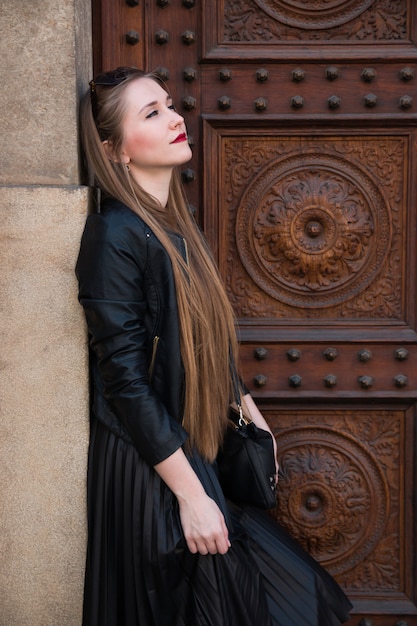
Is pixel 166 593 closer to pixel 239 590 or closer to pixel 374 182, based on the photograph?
pixel 239 590

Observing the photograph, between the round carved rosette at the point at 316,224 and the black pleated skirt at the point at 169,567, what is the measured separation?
642mm

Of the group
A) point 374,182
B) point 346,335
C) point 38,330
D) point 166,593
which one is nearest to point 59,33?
point 38,330

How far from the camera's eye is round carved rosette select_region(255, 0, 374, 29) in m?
2.19

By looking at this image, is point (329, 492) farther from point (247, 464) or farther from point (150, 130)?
point (150, 130)

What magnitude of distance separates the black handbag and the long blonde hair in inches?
1.6

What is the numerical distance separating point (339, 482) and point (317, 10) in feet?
4.19

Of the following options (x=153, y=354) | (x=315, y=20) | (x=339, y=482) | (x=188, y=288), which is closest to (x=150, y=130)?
(x=188, y=288)

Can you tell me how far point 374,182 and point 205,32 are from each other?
0.60 meters

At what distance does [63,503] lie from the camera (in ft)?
6.51

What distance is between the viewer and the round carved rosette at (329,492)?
2.30 metres

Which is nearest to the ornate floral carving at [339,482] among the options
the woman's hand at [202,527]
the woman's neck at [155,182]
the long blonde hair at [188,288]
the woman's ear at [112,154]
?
the long blonde hair at [188,288]

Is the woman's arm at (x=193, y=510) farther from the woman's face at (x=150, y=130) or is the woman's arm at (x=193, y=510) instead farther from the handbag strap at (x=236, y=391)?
the woman's face at (x=150, y=130)

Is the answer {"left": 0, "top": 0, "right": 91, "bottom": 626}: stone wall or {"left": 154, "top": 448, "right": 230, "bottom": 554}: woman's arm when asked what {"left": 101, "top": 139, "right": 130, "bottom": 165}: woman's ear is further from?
{"left": 154, "top": 448, "right": 230, "bottom": 554}: woman's arm

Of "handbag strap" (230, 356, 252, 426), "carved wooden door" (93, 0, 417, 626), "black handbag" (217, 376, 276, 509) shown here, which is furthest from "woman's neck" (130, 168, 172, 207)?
"black handbag" (217, 376, 276, 509)
